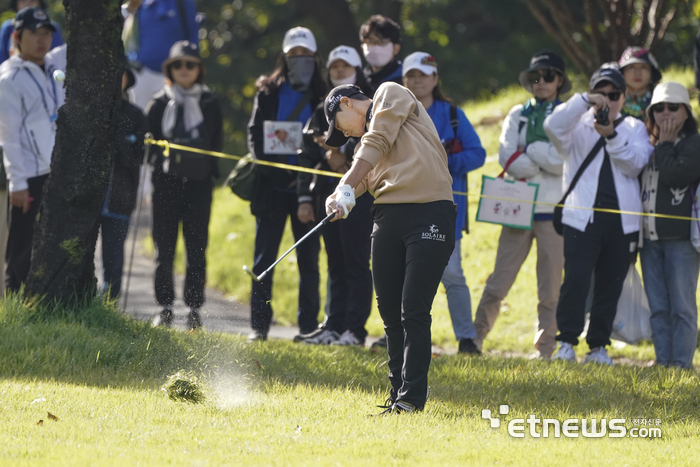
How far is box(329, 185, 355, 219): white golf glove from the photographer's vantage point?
4645 millimetres

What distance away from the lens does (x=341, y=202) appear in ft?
15.2

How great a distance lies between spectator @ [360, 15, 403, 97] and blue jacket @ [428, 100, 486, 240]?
16.6 inches

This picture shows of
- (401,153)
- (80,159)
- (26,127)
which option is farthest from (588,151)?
(26,127)

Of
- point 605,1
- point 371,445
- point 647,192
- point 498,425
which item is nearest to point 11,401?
point 371,445

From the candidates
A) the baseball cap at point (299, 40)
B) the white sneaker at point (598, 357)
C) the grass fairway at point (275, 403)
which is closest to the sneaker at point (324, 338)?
the grass fairway at point (275, 403)

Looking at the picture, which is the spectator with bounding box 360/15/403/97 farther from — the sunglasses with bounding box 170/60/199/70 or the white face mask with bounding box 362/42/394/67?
the sunglasses with bounding box 170/60/199/70

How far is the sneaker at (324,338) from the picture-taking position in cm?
749

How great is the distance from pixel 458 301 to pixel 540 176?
4.03 ft

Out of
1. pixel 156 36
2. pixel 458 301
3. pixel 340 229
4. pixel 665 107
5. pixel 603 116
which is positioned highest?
pixel 156 36

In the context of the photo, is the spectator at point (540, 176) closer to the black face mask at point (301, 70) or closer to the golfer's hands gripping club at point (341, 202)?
the black face mask at point (301, 70)

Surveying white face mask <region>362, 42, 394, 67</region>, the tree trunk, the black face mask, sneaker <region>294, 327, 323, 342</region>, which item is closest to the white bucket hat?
white face mask <region>362, 42, 394, 67</region>

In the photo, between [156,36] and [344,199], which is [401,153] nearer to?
[344,199]

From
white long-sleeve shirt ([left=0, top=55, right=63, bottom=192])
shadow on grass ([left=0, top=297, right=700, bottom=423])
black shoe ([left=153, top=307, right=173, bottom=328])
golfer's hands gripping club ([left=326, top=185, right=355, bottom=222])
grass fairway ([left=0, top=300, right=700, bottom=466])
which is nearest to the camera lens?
grass fairway ([left=0, top=300, right=700, bottom=466])

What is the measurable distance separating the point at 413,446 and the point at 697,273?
3.52 m
